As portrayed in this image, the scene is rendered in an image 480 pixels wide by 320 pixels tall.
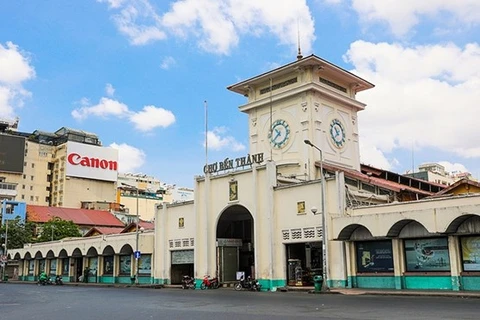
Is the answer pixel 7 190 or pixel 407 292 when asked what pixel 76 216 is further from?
pixel 407 292

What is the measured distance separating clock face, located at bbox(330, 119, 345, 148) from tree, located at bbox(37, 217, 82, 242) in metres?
46.3

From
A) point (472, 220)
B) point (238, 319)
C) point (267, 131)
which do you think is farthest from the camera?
point (267, 131)

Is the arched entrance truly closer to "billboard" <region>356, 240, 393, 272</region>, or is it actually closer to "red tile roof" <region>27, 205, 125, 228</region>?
"billboard" <region>356, 240, 393, 272</region>

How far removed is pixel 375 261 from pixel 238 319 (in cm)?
1614

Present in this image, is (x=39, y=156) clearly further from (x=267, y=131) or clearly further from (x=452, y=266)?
(x=452, y=266)

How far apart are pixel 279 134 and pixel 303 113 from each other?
10.2 feet

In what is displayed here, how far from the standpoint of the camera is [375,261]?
29.9m

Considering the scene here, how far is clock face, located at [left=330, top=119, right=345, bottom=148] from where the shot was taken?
4478 centimetres

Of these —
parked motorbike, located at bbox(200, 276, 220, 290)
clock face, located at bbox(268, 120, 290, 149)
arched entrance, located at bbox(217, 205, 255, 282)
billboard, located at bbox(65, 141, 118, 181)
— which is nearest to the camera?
parked motorbike, located at bbox(200, 276, 220, 290)

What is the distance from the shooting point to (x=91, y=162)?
11781cm

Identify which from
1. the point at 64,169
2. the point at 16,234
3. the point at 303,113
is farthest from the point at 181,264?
the point at 64,169

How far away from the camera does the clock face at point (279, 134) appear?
146ft

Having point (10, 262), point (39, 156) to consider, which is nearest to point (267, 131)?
point (10, 262)

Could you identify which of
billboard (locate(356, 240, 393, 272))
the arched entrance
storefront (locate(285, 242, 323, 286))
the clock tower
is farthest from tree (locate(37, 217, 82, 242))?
billboard (locate(356, 240, 393, 272))
